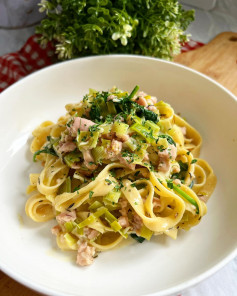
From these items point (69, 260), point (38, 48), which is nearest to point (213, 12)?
point (38, 48)

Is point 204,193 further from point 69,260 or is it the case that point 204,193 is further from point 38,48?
point 38,48

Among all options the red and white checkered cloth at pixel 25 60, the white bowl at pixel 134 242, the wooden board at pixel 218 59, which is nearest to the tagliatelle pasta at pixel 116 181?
the white bowl at pixel 134 242

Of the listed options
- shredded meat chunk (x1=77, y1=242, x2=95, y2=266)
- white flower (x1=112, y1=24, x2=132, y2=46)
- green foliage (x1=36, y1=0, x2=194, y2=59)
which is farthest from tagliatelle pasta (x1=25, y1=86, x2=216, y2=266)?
green foliage (x1=36, y1=0, x2=194, y2=59)

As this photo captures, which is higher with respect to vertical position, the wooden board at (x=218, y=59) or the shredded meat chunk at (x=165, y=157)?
the wooden board at (x=218, y=59)

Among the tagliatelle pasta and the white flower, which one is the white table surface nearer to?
the white flower

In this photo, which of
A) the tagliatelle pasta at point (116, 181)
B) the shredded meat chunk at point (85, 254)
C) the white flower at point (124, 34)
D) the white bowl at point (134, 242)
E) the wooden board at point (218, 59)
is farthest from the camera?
the wooden board at point (218, 59)

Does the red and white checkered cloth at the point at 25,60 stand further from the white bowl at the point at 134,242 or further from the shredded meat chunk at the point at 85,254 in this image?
the shredded meat chunk at the point at 85,254
